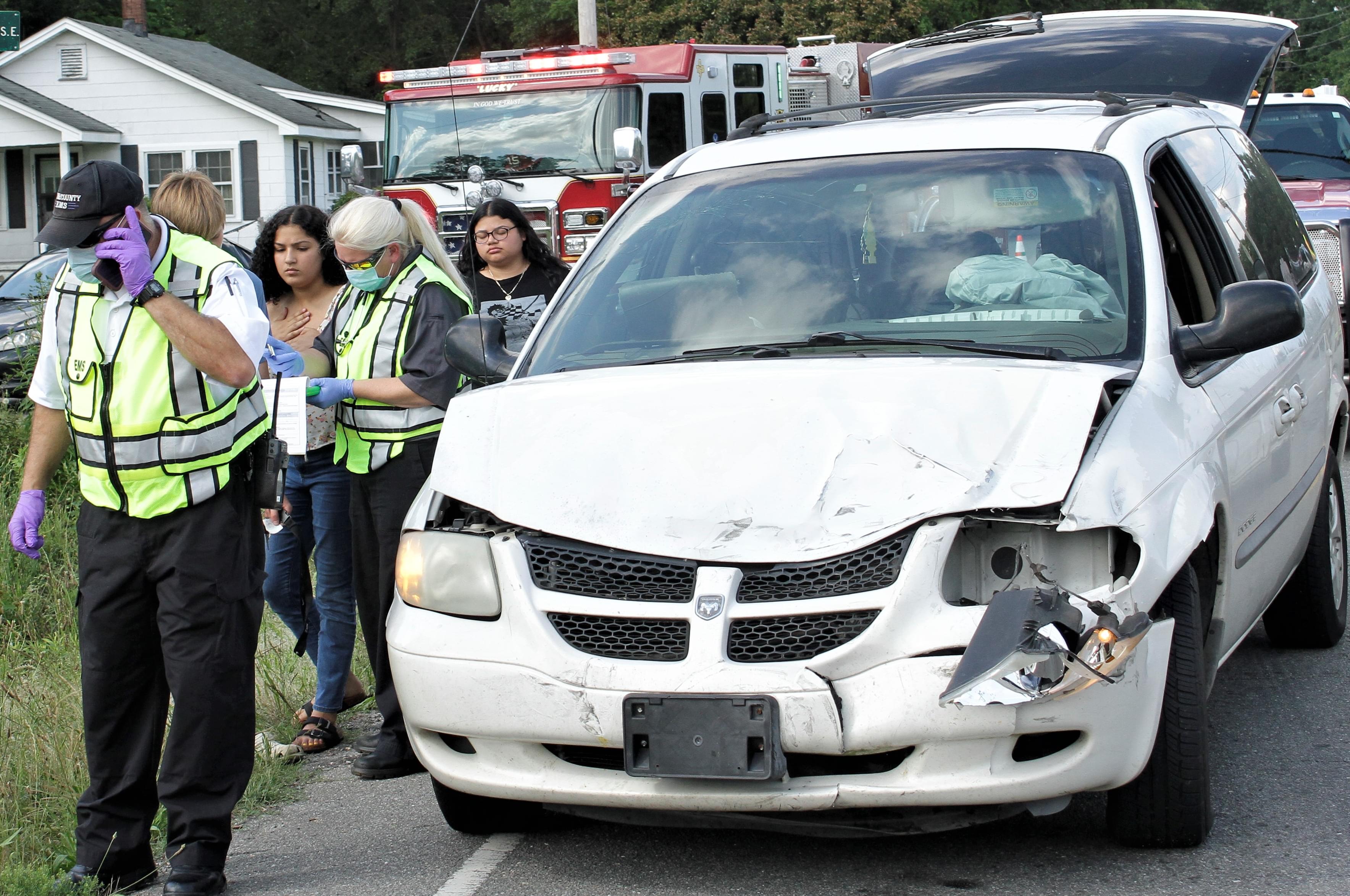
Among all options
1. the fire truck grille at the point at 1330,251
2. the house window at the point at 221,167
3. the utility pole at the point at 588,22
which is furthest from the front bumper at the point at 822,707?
the house window at the point at 221,167

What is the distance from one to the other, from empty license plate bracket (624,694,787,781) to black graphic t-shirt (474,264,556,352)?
3383 mm

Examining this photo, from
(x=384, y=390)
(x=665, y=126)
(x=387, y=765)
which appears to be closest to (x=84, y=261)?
(x=384, y=390)

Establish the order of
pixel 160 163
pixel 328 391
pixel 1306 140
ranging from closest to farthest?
pixel 328 391 < pixel 1306 140 < pixel 160 163

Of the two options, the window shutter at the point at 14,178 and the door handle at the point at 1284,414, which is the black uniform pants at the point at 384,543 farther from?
the window shutter at the point at 14,178

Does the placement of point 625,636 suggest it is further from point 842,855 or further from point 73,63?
point 73,63

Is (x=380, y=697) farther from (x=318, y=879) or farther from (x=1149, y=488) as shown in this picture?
(x=1149, y=488)

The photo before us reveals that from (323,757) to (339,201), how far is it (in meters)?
25.4

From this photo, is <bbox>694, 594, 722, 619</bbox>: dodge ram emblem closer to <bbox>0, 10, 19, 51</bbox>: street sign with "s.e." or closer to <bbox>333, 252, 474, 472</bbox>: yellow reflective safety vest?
<bbox>333, 252, 474, 472</bbox>: yellow reflective safety vest

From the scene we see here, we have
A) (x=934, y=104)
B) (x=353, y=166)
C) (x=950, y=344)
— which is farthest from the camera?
(x=353, y=166)

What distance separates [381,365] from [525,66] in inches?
394

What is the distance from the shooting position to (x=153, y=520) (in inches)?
159

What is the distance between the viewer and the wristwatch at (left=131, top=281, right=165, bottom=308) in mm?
3967

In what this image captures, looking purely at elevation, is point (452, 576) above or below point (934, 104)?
below

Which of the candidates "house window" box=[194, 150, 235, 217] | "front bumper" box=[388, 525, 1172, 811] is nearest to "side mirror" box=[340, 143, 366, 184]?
"front bumper" box=[388, 525, 1172, 811]
